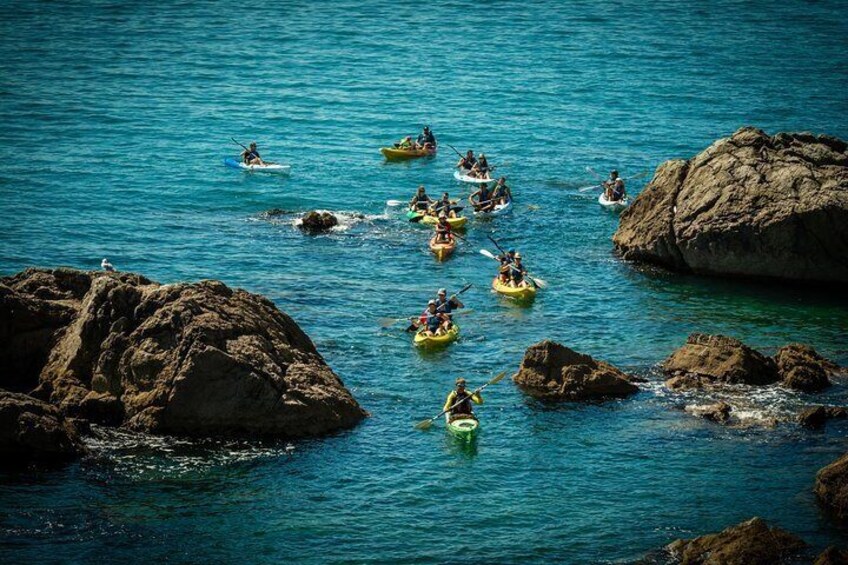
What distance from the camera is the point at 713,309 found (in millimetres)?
49438

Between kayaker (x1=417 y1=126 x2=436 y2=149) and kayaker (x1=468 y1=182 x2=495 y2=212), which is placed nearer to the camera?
kayaker (x1=468 y1=182 x2=495 y2=212)

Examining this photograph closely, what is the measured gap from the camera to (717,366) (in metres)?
40.5

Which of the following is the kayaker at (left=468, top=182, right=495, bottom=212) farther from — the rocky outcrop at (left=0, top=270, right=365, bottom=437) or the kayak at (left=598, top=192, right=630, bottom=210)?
the rocky outcrop at (left=0, top=270, right=365, bottom=437)

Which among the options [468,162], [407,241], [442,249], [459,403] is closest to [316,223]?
[407,241]

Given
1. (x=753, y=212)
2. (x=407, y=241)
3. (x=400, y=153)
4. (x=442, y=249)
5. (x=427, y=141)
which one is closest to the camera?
(x=753, y=212)

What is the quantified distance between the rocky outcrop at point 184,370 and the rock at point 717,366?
1110cm

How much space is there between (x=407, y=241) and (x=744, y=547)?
111 feet

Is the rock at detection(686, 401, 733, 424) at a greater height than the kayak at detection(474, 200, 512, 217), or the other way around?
the kayak at detection(474, 200, 512, 217)

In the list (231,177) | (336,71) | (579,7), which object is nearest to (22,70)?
(336,71)

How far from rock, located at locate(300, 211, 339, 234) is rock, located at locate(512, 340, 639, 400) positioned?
23.3m

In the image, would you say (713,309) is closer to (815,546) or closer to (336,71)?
(815,546)

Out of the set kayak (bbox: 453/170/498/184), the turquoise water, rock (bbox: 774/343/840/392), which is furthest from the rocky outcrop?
kayak (bbox: 453/170/498/184)

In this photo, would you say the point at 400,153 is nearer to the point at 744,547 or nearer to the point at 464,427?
the point at 464,427

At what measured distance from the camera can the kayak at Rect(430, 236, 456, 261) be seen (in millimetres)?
57156
